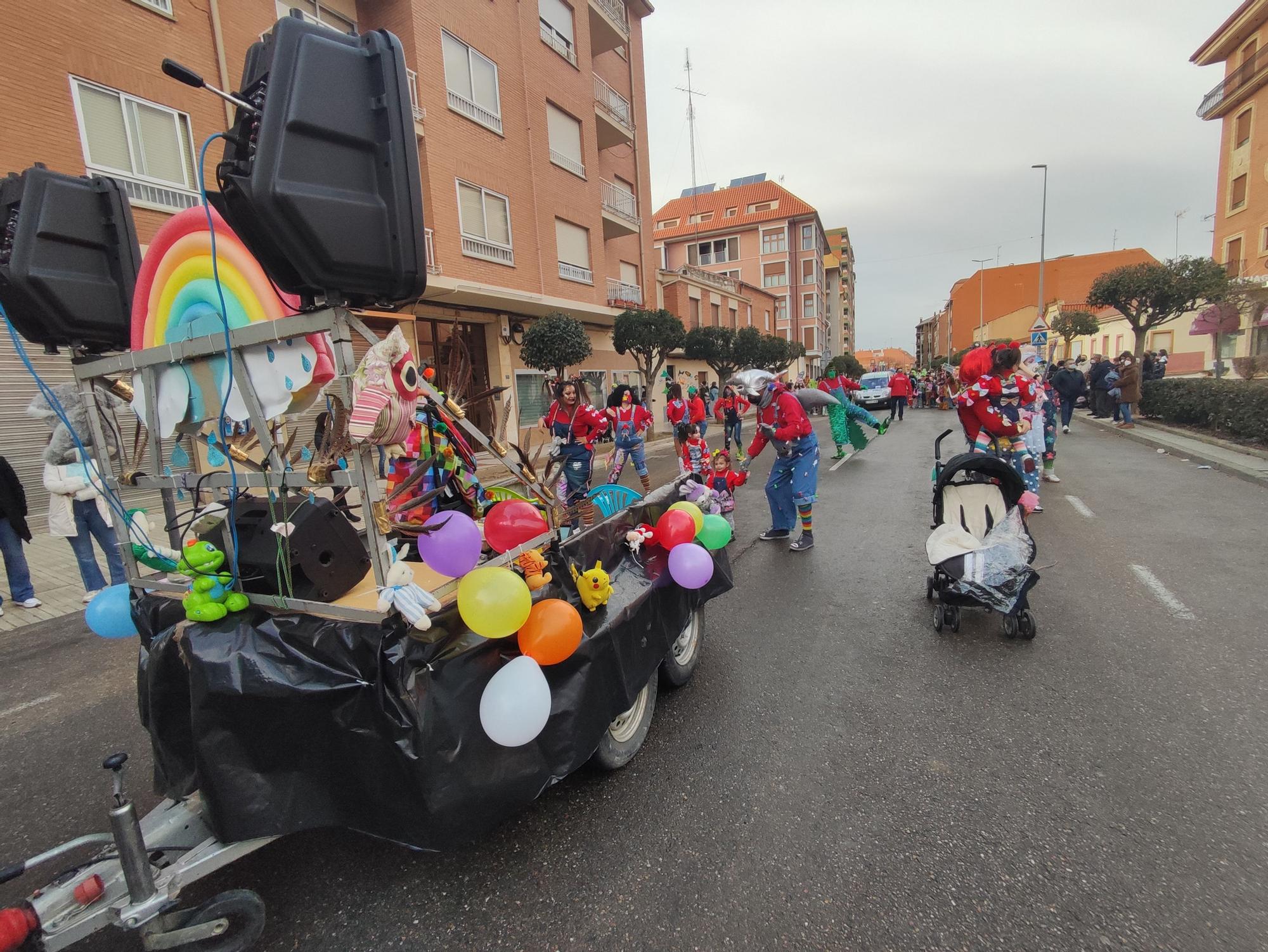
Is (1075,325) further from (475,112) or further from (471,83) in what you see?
(471,83)

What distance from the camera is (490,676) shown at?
209 cm

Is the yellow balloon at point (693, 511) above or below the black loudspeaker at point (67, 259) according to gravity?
below

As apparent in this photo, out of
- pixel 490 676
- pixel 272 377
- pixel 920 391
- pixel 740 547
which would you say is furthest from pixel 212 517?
pixel 920 391

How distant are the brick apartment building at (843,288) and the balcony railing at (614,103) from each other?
2556 inches

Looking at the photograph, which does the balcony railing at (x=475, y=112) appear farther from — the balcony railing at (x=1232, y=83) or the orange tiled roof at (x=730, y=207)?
the orange tiled roof at (x=730, y=207)

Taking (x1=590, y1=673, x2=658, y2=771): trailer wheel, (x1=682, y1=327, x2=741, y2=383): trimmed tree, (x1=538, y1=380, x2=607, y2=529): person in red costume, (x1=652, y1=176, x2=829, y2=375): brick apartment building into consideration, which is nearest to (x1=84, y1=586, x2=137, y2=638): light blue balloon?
(x1=590, y1=673, x2=658, y2=771): trailer wheel

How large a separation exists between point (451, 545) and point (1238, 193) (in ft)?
138

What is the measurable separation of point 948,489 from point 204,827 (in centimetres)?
466

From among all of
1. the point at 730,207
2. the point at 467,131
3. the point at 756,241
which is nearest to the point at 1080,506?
the point at 467,131

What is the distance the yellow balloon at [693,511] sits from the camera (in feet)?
10.8

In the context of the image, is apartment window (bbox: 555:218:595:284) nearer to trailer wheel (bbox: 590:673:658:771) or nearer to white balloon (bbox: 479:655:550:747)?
trailer wheel (bbox: 590:673:658:771)

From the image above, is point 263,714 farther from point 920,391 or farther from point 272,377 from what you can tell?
point 920,391

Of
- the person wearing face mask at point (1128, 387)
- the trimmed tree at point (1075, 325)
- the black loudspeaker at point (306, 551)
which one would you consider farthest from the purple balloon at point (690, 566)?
A: the trimmed tree at point (1075, 325)

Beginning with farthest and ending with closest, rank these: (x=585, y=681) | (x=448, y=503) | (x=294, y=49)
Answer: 1. (x=448, y=503)
2. (x=585, y=681)
3. (x=294, y=49)
